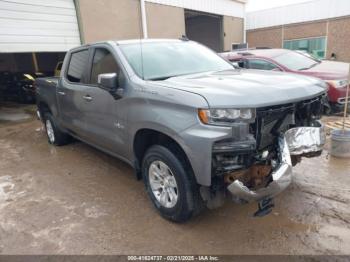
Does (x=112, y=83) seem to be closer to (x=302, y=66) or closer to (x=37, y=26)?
(x=302, y=66)

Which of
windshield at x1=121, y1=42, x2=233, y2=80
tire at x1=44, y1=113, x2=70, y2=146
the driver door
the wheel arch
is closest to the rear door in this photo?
the driver door

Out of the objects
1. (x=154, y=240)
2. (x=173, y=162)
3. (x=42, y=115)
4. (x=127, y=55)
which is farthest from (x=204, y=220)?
(x=42, y=115)

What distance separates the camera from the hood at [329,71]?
6730mm

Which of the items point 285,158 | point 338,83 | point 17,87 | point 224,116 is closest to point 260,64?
point 338,83

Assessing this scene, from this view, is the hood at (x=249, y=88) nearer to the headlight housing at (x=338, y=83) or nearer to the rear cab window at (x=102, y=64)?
the rear cab window at (x=102, y=64)

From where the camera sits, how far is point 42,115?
20.9 ft

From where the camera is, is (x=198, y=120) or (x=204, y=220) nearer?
(x=198, y=120)

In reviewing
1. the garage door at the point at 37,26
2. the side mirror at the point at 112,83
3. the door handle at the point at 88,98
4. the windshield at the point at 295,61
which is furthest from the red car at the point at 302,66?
the garage door at the point at 37,26

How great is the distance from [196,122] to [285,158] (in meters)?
0.85

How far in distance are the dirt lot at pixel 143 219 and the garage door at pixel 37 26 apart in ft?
19.1

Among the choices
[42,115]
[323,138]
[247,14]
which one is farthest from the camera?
[247,14]

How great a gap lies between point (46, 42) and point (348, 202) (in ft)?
31.3

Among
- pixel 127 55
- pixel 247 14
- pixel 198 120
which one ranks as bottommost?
pixel 198 120

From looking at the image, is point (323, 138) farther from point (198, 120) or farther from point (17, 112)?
point (17, 112)
